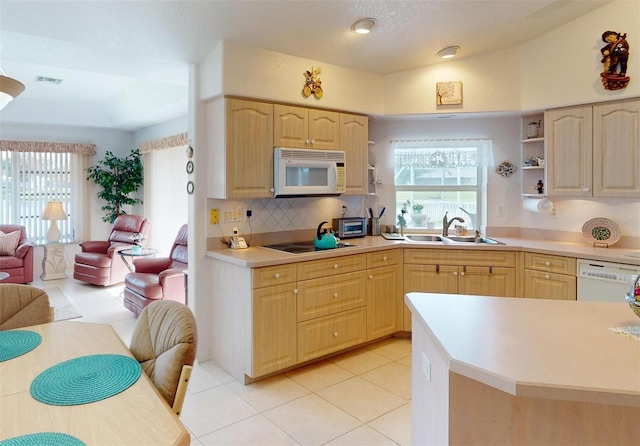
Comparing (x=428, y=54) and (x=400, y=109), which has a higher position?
(x=428, y=54)

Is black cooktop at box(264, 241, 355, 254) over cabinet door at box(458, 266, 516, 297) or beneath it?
over

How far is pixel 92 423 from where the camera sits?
113 cm

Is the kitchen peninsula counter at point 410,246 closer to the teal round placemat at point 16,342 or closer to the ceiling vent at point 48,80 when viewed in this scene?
the teal round placemat at point 16,342

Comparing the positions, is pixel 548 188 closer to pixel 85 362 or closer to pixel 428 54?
pixel 428 54

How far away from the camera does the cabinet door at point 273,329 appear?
289 centimetres

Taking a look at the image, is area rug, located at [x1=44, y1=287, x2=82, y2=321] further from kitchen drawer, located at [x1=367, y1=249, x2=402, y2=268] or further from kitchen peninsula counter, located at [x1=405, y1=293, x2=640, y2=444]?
kitchen peninsula counter, located at [x1=405, y1=293, x2=640, y2=444]

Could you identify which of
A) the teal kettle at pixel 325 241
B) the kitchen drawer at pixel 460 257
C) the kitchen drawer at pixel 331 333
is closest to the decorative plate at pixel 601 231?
the kitchen drawer at pixel 460 257

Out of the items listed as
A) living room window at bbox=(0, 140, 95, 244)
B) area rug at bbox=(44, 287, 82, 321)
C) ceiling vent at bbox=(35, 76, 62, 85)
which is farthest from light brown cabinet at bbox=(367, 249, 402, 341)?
living room window at bbox=(0, 140, 95, 244)

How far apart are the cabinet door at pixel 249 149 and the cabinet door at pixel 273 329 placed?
828 mm

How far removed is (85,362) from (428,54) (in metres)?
3.45

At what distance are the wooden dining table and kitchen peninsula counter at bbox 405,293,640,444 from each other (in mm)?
865

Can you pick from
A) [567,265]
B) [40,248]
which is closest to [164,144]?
[40,248]

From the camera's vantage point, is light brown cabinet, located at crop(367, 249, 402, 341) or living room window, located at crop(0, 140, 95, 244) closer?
light brown cabinet, located at crop(367, 249, 402, 341)

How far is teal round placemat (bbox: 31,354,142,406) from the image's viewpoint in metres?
1.27
